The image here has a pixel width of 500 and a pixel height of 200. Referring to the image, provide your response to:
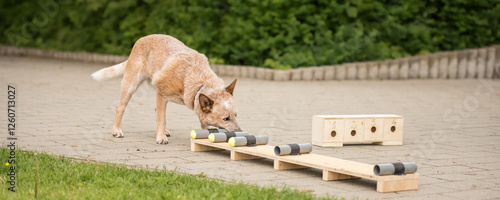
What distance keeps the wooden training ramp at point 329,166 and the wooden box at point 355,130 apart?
112cm

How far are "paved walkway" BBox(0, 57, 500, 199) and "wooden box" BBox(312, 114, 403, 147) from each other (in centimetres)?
13

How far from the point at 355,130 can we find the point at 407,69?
10.3 metres

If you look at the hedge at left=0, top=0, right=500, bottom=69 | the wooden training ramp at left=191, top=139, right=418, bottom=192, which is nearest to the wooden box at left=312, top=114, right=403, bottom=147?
the wooden training ramp at left=191, top=139, right=418, bottom=192

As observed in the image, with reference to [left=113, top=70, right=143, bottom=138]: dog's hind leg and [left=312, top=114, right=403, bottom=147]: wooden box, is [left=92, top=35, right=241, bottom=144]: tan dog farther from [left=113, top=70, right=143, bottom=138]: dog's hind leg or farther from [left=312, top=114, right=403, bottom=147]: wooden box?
[left=312, top=114, right=403, bottom=147]: wooden box

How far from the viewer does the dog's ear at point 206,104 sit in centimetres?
736

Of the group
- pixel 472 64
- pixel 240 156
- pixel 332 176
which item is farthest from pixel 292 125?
pixel 472 64

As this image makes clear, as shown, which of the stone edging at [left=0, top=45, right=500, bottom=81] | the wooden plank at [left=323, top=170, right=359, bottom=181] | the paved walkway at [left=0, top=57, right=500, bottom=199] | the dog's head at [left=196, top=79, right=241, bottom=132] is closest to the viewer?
the wooden plank at [left=323, top=170, right=359, bottom=181]

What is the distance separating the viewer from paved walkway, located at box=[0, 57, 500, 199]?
21.0ft

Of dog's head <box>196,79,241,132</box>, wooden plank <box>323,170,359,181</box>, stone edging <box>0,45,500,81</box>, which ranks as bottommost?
wooden plank <box>323,170,359,181</box>

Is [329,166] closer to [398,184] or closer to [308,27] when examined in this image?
[398,184]

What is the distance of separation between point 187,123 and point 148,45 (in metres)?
1.85

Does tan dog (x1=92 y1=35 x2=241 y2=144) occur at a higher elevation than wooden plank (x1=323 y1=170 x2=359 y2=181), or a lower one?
higher

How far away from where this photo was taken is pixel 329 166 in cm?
612

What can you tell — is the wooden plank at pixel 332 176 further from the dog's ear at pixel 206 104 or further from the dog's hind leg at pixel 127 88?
the dog's hind leg at pixel 127 88
